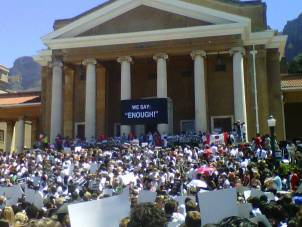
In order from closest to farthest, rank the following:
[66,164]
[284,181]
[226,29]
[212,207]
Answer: [212,207] → [284,181] → [66,164] → [226,29]

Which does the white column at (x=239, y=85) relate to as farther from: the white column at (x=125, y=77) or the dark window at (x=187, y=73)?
the white column at (x=125, y=77)

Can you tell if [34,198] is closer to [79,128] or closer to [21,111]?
[79,128]

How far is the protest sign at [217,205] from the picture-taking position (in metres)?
5.94

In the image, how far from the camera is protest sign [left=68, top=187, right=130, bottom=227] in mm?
5363

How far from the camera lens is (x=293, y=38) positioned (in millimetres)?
92250

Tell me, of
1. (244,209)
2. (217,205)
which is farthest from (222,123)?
(217,205)

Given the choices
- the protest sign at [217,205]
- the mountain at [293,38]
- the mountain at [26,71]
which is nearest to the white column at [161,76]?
the protest sign at [217,205]

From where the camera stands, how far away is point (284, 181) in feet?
51.3

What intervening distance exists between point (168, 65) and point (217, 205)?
31.4 m

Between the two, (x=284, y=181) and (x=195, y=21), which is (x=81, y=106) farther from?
(x=284, y=181)

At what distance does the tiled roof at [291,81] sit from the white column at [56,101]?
17.9m

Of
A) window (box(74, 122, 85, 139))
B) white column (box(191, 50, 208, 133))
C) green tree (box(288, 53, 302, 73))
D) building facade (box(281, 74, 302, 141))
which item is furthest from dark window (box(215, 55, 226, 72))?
green tree (box(288, 53, 302, 73))

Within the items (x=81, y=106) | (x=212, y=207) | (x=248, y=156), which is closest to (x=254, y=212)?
(x=212, y=207)

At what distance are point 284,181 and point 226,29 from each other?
715 inches
